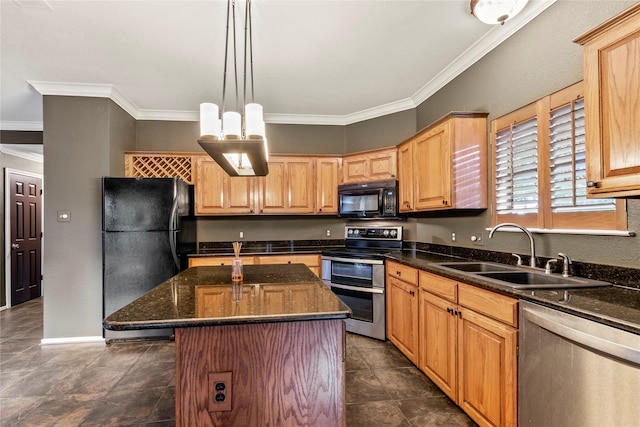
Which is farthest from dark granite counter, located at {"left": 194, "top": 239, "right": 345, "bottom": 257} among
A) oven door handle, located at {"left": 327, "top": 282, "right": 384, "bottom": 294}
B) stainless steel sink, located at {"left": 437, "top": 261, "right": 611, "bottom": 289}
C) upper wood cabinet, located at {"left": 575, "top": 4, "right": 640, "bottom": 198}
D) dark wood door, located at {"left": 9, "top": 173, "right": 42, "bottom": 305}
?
dark wood door, located at {"left": 9, "top": 173, "right": 42, "bottom": 305}

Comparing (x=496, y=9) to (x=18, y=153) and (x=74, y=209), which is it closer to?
(x=74, y=209)

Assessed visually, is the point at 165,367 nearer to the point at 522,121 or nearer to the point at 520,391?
the point at 520,391

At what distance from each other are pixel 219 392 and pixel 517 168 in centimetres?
232

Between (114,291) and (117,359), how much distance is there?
0.69 metres

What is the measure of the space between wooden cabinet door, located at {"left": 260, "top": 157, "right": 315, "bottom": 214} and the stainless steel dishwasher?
2916mm

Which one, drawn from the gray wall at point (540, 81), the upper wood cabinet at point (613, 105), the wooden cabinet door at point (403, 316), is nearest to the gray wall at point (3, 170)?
the wooden cabinet door at point (403, 316)

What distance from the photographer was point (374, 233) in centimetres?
396

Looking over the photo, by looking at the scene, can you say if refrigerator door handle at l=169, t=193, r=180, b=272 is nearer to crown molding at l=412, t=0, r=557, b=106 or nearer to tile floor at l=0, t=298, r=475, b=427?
tile floor at l=0, t=298, r=475, b=427

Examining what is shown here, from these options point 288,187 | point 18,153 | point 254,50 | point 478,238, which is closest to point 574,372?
point 478,238

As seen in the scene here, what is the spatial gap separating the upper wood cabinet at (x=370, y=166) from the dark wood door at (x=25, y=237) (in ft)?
17.3

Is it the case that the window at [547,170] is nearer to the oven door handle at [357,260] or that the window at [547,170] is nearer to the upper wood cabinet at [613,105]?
the upper wood cabinet at [613,105]

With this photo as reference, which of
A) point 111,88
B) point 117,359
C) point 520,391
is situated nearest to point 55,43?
point 111,88

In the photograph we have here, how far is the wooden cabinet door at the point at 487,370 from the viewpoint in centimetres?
155

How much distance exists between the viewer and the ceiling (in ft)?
7.20
